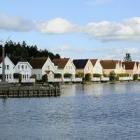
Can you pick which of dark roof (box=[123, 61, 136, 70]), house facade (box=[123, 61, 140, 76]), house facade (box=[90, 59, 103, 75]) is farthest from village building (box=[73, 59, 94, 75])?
dark roof (box=[123, 61, 136, 70])

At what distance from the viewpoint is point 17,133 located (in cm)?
3950

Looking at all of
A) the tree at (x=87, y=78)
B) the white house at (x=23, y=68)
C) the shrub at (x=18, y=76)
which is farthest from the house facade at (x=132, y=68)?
the shrub at (x=18, y=76)

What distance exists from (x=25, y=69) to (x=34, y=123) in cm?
7942

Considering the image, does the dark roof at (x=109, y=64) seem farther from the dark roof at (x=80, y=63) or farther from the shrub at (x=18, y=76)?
the shrub at (x=18, y=76)

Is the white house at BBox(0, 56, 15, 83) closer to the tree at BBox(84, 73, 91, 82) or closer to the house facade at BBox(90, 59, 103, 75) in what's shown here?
the tree at BBox(84, 73, 91, 82)

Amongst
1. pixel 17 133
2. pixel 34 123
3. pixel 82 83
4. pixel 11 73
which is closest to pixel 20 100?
pixel 34 123

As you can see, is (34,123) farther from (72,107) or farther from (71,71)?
(71,71)

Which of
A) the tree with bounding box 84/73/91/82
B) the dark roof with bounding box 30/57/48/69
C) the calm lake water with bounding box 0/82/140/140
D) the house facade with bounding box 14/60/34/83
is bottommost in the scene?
the calm lake water with bounding box 0/82/140/140

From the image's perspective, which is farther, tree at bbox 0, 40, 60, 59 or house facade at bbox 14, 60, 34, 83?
tree at bbox 0, 40, 60, 59

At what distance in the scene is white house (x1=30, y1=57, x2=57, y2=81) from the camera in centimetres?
12825

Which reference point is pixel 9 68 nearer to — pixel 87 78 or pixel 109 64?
pixel 87 78

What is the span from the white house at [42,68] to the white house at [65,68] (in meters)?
2.53

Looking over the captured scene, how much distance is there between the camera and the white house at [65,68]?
131250 mm

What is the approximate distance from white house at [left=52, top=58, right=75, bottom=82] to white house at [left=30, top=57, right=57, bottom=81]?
8.31 feet
